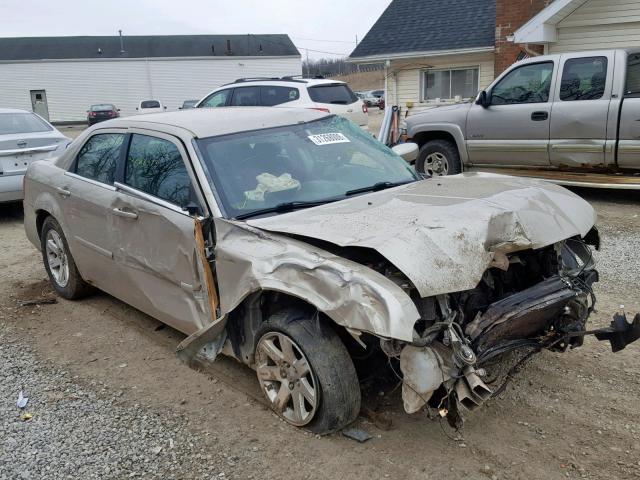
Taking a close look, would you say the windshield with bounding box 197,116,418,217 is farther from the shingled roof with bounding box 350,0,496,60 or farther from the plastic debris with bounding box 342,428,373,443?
the shingled roof with bounding box 350,0,496,60

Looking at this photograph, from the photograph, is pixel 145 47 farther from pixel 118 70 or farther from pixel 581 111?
pixel 581 111

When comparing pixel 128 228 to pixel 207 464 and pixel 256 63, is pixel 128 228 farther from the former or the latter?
pixel 256 63

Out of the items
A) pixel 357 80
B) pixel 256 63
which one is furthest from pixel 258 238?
pixel 357 80

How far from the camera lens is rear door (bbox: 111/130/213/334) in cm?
370

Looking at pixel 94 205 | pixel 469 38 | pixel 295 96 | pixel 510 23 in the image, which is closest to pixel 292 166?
pixel 94 205

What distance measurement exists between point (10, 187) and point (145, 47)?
43996 mm

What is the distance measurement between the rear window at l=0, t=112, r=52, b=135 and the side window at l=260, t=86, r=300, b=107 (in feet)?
15.8

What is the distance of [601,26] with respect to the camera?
1223 centimetres

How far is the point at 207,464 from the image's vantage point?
308 centimetres

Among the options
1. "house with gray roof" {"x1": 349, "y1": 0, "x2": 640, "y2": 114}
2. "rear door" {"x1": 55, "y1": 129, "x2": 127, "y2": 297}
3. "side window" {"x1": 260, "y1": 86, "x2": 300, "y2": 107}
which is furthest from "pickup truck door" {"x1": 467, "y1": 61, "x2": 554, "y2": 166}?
"rear door" {"x1": 55, "y1": 129, "x2": 127, "y2": 297}

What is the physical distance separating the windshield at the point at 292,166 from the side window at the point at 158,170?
0.21 metres

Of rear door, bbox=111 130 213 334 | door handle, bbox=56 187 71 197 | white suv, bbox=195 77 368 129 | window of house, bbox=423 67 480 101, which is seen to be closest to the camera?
rear door, bbox=111 130 213 334

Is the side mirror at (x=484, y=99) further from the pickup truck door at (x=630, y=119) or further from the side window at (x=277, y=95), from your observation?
the side window at (x=277, y=95)

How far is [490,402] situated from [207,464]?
1636mm
